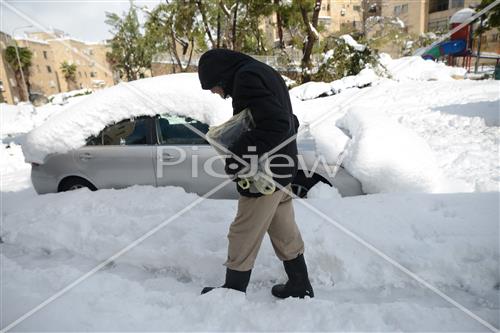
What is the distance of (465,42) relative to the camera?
1739cm

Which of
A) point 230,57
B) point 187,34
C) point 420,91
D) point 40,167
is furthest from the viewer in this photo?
point 187,34

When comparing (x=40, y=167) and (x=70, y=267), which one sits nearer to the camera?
(x=70, y=267)

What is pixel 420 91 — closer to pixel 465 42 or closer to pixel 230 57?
pixel 230 57

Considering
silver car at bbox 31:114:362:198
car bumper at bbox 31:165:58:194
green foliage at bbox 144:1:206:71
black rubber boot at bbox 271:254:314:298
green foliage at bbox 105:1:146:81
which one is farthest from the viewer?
green foliage at bbox 105:1:146:81

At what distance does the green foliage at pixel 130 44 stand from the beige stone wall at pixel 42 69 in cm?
1606

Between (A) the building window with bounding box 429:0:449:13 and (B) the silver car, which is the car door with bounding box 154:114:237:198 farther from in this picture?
(A) the building window with bounding box 429:0:449:13

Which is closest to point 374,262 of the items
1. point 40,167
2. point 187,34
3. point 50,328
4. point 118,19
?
point 50,328

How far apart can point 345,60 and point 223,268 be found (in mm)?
12098

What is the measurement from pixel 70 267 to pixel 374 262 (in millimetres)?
2445

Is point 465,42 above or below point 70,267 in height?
above

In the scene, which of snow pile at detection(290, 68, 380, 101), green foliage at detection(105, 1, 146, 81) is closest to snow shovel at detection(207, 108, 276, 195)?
snow pile at detection(290, 68, 380, 101)

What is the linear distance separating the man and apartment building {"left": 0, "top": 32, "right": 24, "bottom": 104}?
41.7 m

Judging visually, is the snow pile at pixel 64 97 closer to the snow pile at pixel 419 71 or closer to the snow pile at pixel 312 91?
the snow pile at pixel 312 91

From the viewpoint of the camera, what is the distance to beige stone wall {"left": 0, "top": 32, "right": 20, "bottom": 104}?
3562cm
